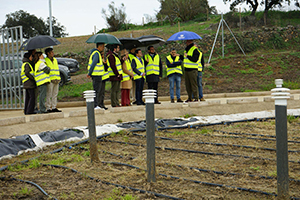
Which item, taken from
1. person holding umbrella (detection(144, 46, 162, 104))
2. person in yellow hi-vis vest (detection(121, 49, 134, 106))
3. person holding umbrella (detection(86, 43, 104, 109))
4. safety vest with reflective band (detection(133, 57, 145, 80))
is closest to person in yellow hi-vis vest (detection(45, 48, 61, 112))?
person holding umbrella (detection(86, 43, 104, 109))

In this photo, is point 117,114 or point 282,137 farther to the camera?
point 117,114

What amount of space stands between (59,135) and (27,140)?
0.72 m

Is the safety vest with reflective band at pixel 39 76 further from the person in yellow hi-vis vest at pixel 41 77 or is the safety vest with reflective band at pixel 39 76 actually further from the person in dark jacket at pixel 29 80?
the person in dark jacket at pixel 29 80

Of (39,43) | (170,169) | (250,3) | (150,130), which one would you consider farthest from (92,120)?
(250,3)

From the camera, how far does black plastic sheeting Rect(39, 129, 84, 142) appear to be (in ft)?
Result: 23.2

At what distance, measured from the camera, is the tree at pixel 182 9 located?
112 feet

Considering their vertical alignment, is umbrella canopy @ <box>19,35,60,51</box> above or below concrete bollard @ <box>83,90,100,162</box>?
above

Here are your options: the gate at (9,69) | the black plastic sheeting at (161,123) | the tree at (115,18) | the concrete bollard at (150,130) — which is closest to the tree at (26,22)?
the tree at (115,18)

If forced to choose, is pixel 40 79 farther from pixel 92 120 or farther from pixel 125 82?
pixel 92 120

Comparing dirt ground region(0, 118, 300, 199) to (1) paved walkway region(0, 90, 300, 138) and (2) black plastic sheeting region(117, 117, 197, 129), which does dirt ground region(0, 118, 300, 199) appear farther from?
(1) paved walkway region(0, 90, 300, 138)

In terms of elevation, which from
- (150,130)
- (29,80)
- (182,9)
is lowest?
(150,130)

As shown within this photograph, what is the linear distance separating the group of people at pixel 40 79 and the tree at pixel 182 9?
26.1 m

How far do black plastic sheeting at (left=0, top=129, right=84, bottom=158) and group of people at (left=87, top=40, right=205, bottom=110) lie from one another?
7.40 feet

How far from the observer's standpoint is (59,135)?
7270 millimetres
